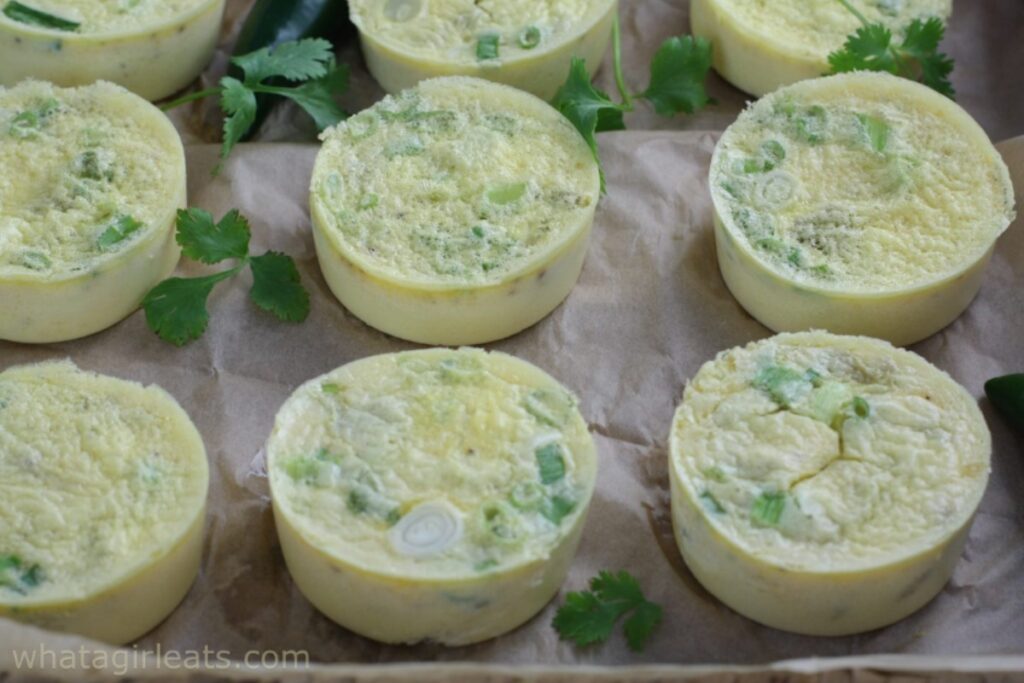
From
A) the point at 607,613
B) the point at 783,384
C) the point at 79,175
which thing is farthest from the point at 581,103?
the point at 607,613

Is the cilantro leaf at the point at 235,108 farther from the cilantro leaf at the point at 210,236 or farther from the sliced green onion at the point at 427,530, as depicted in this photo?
the sliced green onion at the point at 427,530

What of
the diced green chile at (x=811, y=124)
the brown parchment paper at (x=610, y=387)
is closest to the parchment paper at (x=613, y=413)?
the brown parchment paper at (x=610, y=387)

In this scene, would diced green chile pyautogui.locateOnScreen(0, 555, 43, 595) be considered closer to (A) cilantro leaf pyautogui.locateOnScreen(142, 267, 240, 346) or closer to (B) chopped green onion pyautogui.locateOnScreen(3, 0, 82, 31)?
(A) cilantro leaf pyautogui.locateOnScreen(142, 267, 240, 346)

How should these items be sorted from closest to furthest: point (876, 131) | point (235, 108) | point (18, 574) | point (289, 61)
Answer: point (18, 574) → point (876, 131) → point (235, 108) → point (289, 61)

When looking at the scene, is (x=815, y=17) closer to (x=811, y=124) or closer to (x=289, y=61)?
(x=811, y=124)

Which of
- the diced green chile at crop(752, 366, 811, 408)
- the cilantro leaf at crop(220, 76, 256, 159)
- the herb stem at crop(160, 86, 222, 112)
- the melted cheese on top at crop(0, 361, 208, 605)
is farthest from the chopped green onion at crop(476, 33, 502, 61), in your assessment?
the melted cheese on top at crop(0, 361, 208, 605)

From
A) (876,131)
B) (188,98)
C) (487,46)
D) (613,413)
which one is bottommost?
(613,413)
